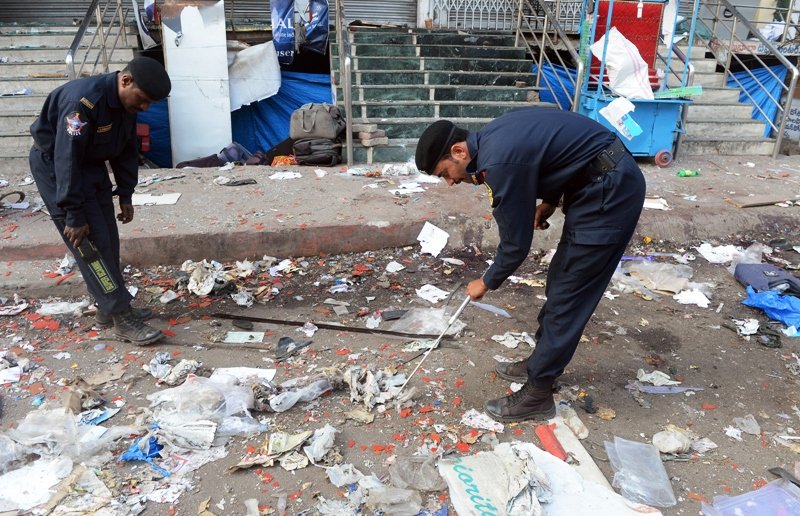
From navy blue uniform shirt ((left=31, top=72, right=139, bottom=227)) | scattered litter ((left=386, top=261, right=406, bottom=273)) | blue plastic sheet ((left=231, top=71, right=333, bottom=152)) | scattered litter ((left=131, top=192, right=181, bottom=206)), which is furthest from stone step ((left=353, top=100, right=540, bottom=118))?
navy blue uniform shirt ((left=31, top=72, right=139, bottom=227))

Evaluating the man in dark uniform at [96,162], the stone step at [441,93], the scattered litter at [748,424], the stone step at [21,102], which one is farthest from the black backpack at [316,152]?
the scattered litter at [748,424]

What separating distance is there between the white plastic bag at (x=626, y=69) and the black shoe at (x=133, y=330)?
5829mm

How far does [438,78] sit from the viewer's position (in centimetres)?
802

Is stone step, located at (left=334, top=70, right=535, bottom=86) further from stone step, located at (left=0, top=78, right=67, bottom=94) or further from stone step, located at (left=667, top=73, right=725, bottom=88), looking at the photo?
stone step, located at (left=0, top=78, right=67, bottom=94)

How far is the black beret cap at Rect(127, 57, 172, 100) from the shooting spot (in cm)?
297

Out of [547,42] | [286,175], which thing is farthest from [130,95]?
[547,42]

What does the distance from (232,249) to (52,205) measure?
1.53m

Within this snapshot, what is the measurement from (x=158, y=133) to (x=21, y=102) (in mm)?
1648

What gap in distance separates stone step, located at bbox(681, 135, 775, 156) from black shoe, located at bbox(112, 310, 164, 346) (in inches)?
279

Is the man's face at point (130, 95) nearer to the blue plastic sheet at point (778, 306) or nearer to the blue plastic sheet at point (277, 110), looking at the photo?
the blue plastic sheet at point (778, 306)

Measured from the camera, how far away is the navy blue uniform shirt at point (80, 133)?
9.75 feet

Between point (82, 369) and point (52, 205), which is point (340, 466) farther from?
point (52, 205)

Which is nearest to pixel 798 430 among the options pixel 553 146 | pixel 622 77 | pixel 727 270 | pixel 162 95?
pixel 553 146

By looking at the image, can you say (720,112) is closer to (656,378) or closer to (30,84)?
(656,378)
